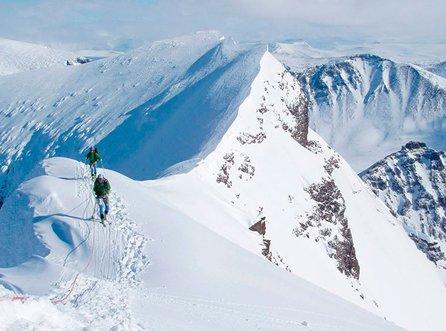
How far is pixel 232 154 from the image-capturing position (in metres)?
45.5

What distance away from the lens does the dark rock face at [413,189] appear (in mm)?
181000

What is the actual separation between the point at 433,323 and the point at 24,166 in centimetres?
4983

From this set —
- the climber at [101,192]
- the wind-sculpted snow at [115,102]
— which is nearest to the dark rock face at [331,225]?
the wind-sculpted snow at [115,102]

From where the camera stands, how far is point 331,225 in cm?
5284

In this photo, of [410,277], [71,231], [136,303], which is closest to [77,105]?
[410,277]

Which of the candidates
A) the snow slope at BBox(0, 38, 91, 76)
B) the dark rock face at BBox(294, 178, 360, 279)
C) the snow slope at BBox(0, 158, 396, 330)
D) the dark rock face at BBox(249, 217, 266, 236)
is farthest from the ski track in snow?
the snow slope at BBox(0, 38, 91, 76)

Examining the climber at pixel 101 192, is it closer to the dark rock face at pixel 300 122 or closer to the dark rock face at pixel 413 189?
the dark rock face at pixel 300 122

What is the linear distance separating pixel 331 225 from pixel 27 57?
13769cm

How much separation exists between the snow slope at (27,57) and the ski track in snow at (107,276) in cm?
13569

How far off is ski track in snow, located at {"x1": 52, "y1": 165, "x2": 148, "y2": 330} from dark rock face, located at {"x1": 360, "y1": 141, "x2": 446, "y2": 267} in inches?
6494

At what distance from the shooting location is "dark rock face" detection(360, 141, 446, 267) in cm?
18100

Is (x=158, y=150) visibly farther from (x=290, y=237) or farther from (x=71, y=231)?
(x=71, y=231)

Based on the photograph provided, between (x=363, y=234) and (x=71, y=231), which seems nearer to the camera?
(x=71, y=231)

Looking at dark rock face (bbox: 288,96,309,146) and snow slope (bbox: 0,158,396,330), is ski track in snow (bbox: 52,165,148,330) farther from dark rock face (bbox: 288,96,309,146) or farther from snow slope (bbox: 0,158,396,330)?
dark rock face (bbox: 288,96,309,146)
